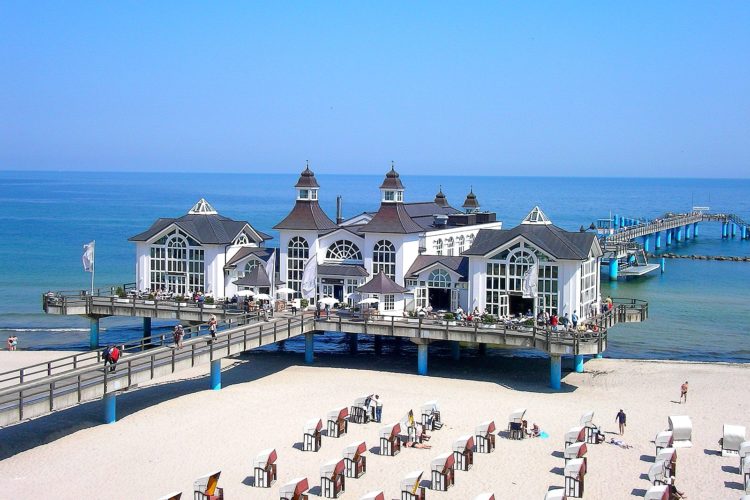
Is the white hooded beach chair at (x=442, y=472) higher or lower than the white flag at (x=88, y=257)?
lower

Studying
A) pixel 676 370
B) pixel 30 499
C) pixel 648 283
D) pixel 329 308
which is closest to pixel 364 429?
pixel 30 499

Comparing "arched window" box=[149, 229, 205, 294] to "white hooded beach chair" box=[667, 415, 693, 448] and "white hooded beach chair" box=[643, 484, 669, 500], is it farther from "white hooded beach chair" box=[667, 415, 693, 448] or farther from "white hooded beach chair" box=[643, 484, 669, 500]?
"white hooded beach chair" box=[643, 484, 669, 500]

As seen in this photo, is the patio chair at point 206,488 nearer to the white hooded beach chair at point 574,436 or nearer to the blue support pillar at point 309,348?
the white hooded beach chair at point 574,436

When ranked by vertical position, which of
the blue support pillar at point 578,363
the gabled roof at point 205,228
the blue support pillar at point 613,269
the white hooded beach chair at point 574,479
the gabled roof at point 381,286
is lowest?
the white hooded beach chair at point 574,479

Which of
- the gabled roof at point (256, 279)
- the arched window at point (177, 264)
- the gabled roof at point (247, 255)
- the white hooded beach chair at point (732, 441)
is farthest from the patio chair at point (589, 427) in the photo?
the arched window at point (177, 264)

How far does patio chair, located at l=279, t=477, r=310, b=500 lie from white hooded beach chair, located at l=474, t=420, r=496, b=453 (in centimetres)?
626

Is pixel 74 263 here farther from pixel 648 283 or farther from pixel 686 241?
pixel 686 241

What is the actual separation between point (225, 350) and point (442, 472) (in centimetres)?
1224

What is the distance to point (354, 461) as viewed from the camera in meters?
23.8

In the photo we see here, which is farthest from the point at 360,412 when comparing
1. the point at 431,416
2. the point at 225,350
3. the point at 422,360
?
the point at 422,360

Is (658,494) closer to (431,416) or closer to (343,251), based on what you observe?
(431,416)

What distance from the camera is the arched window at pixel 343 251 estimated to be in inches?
1650

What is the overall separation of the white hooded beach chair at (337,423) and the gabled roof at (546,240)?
12562 mm

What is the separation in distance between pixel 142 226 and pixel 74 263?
40.9 meters
